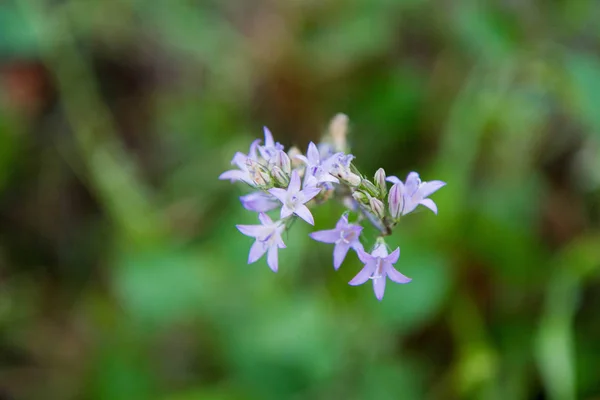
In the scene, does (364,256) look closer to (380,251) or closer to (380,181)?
(380,251)

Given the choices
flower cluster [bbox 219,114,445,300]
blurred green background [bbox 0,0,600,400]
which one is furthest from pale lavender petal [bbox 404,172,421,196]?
blurred green background [bbox 0,0,600,400]

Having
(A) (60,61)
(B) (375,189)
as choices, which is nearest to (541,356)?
(B) (375,189)

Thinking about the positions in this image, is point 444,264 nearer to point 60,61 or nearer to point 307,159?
point 307,159

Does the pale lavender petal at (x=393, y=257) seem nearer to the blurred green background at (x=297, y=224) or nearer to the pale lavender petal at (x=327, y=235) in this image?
the pale lavender petal at (x=327, y=235)

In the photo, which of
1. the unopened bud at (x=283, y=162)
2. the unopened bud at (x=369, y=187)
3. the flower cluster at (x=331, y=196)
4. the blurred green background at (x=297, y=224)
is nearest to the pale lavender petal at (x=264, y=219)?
the flower cluster at (x=331, y=196)

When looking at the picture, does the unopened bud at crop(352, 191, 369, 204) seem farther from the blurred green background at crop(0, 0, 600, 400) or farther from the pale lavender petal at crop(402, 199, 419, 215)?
the blurred green background at crop(0, 0, 600, 400)
